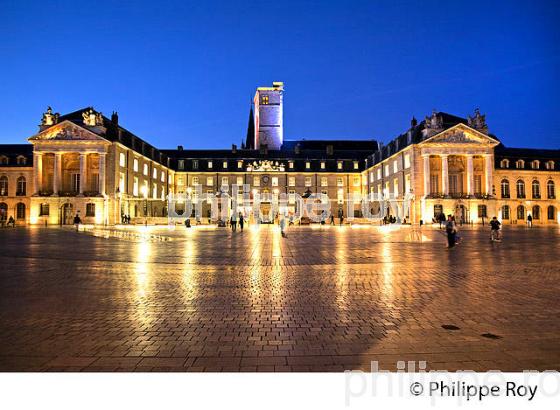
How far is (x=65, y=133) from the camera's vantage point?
172ft

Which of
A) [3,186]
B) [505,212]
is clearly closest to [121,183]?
[3,186]

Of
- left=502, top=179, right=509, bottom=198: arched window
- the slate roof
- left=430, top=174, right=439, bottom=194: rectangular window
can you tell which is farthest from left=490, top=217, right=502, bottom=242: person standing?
the slate roof

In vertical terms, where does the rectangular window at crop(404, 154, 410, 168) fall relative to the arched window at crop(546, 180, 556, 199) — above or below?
above

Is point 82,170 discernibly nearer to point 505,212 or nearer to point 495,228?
point 495,228

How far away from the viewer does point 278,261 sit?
13.5 m

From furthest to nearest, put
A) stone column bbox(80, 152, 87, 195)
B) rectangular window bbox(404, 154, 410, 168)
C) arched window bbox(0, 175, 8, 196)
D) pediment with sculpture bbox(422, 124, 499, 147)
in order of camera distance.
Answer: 1. arched window bbox(0, 175, 8, 196)
2. rectangular window bbox(404, 154, 410, 168)
3. pediment with sculpture bbox(422, 124, 499, 147)
4. stone column bbox(80, 152, 87, 195)

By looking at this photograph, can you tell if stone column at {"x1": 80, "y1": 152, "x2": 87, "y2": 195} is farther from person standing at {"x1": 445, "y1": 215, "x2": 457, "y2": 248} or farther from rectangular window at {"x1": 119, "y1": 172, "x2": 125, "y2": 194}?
person standing at {"x1": 445, "y1": 215, "x2": 457, "y2": 248}

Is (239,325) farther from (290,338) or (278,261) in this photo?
(278,261)

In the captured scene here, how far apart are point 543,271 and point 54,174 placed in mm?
56871

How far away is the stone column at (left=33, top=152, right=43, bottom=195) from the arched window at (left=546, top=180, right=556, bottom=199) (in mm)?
77544

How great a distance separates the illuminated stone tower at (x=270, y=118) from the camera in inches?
3541

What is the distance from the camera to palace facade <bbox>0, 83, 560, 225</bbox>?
5225 centimetres
